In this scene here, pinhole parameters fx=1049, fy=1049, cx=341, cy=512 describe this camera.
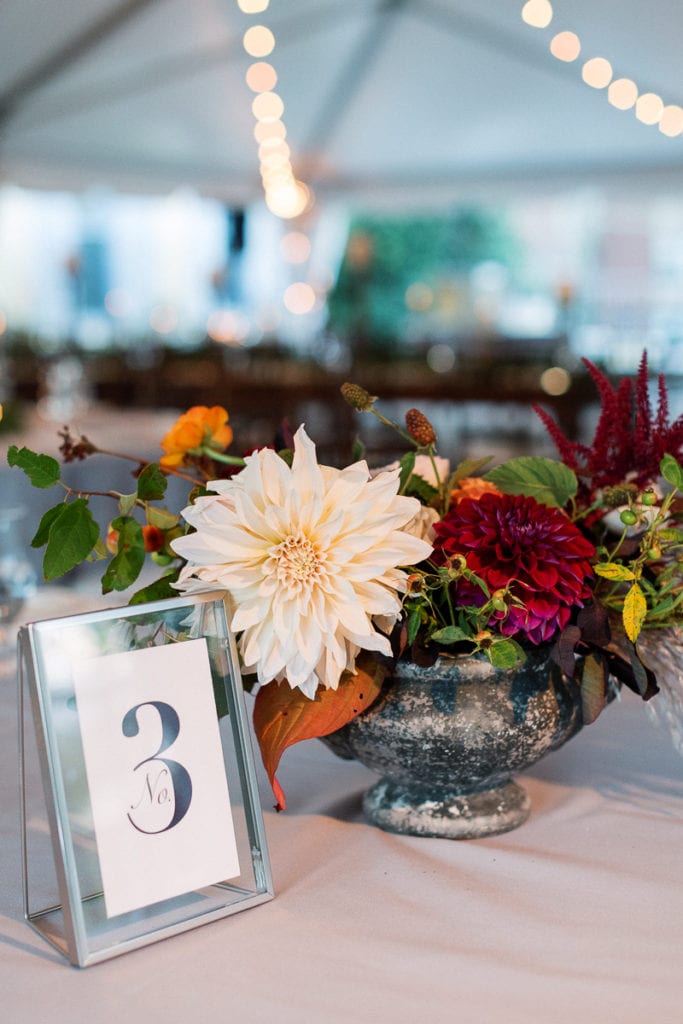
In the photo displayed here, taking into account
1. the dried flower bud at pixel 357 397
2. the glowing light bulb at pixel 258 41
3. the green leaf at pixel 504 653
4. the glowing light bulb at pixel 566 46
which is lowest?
the green leaf at pixel 504 653

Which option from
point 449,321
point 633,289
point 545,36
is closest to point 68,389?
point 545,36

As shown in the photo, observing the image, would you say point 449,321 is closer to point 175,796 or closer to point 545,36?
point 545,36

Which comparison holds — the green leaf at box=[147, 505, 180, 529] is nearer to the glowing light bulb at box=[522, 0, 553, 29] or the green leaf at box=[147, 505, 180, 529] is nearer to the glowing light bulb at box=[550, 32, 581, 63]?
the glowing light bulb at box=[522, 0, 553, 29]

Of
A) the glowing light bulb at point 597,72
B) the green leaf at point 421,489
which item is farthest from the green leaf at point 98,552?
the glowing light bulb at point 597,72

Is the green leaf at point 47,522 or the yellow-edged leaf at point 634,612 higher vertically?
the green leaf at point 47,522

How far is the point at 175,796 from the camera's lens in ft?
1.89

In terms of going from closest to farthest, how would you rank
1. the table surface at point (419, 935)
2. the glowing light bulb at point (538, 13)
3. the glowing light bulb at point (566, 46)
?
the table surface at point (419, 935)
the glowing light bulb at point (538, 13)
the glowing light bulb at point (566, 46)

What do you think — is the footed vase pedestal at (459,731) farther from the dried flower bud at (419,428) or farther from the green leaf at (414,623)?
the dried flower bud at (419,428)

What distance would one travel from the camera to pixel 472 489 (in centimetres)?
74

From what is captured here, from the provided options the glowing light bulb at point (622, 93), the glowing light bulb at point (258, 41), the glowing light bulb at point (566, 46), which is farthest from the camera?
the glowing light bulb at point (622, 93)

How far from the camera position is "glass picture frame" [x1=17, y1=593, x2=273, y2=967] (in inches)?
20.9

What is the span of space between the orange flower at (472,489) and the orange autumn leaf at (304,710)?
0.15 m

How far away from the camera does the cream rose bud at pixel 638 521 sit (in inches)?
25.7

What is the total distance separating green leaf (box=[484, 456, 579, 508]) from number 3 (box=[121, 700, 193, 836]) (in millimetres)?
277
